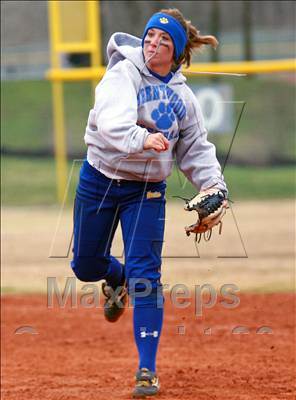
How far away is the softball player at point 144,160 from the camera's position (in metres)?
3.97

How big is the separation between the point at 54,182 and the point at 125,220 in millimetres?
6455

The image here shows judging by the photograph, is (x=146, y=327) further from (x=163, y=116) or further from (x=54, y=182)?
(x=54, y=182)

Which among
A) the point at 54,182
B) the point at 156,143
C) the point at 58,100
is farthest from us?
the point at 54,182

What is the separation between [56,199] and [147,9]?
2256mm

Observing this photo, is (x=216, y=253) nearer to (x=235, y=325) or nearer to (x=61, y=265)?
(x=61, y=265)

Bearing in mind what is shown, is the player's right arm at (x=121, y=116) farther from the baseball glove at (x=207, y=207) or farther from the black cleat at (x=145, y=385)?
the black cleat at (x=145, y=385)

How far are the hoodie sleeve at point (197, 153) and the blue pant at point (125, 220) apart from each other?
17 centimetres

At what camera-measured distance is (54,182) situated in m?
10.5

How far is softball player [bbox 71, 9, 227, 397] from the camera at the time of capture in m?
3.97

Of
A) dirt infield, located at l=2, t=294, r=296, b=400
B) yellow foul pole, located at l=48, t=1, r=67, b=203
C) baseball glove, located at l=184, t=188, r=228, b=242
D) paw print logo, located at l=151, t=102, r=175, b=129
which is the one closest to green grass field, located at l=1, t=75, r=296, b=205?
yellow foul pole, located at l=48, t=1, r=67, b=203

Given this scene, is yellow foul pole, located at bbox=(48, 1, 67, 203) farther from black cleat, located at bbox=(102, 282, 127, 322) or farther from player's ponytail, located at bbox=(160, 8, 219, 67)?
player's ponytail, located at bbox=(160, 8, 219, 67)

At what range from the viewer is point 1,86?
9.68 meters

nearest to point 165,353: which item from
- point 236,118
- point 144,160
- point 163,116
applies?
point 144,160

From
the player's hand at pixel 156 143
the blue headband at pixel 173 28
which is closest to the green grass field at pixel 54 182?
the blue headband at pixel 173 28
